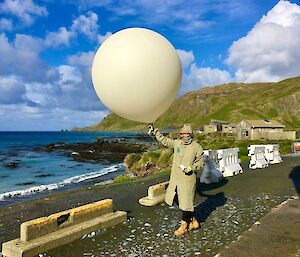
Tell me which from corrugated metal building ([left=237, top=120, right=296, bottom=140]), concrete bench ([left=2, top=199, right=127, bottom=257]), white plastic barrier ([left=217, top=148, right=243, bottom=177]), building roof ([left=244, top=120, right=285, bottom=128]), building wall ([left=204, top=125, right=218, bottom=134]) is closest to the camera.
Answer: concrete bench ([left=2, top=199, right=127, bottom=257])

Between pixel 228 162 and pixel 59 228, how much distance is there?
10.4m

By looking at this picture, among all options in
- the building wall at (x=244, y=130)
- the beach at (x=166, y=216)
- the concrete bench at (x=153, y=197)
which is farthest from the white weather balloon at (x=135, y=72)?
the building wall at (x=244, y=130)

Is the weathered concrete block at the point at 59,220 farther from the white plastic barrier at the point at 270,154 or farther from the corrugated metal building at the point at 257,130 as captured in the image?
the corrugated metal building at the point at 257,130

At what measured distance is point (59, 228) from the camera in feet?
23.2

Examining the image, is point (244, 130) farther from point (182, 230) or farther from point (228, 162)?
point (182, 230)

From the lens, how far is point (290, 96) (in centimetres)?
15538

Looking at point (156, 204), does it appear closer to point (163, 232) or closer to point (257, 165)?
point (163, 232)

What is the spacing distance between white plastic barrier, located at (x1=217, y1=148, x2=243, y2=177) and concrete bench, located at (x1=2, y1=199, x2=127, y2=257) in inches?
310

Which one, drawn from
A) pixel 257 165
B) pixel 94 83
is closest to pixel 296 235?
pixel 94 83

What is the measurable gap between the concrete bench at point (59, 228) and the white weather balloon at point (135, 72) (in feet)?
8.07

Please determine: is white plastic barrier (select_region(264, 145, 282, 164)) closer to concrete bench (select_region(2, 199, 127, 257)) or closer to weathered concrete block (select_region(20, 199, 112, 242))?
concrete bench (select_region(2, 199, 127, 257))

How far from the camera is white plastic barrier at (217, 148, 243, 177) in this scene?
50.6 ft

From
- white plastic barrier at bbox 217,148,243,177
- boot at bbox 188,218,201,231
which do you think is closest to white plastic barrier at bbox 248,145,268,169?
white plastic barrier at bbox 217,148,243,177

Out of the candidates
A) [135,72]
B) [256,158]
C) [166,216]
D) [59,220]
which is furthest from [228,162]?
[135,72]
